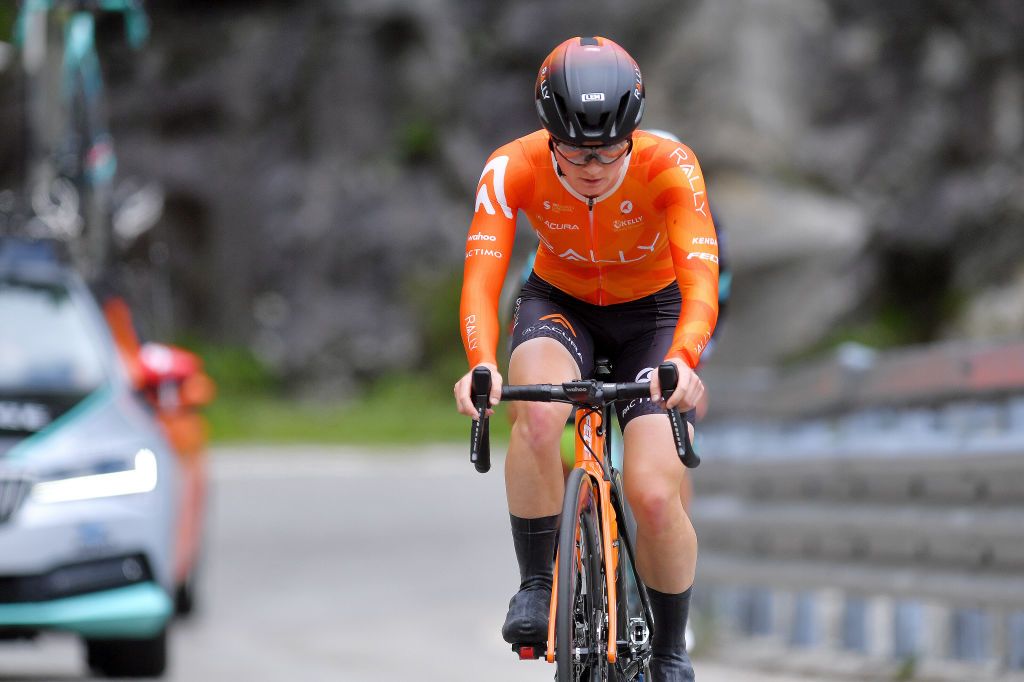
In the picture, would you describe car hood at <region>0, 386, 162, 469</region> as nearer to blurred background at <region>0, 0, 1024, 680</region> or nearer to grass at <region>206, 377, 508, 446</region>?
blurred background at <region>0, 0, 1024, 680</region>

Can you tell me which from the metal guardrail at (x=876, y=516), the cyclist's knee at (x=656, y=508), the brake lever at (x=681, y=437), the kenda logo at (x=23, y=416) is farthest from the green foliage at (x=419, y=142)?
the brake lever at (x=681, y=437)

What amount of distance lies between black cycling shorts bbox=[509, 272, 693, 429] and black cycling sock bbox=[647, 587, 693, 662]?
2.20ft

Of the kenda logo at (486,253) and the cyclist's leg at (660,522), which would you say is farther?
the kenda logo at (486,253)

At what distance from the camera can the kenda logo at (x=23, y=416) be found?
336 inches

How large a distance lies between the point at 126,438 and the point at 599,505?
3704mm

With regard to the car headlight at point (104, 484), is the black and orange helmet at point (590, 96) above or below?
above

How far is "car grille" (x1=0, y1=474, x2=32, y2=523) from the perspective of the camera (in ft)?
27.1

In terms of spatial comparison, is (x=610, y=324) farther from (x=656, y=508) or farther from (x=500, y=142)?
(x=500, y=142)

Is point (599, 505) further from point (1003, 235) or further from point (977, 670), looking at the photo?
point (1003, 235)

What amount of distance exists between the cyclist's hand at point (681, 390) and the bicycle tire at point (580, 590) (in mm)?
338

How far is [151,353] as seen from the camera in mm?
9555

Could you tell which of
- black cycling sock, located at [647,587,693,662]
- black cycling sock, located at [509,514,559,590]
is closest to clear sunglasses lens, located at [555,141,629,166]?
black cycling sock, located at [509,514,559,590]

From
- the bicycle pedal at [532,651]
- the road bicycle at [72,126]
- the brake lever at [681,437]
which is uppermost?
the road bicycle at [72,126]

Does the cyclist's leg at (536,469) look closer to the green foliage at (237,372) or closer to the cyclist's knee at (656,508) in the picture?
the cyclist's knee at (656,508)
